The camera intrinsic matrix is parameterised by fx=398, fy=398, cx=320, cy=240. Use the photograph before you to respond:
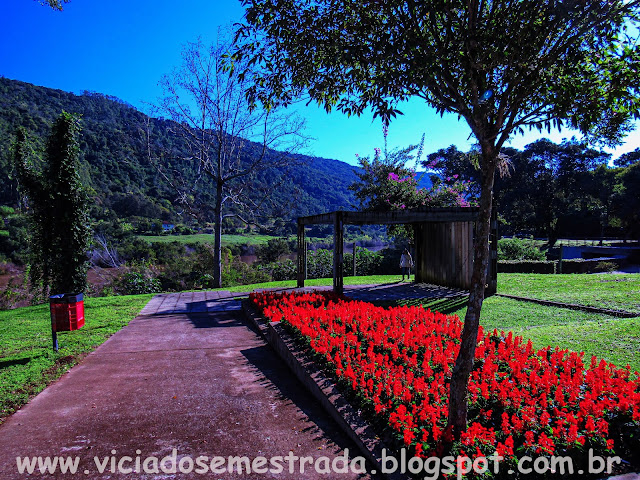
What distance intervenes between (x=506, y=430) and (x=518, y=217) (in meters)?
42.9

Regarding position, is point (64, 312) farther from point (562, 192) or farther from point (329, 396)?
point (562, 192)

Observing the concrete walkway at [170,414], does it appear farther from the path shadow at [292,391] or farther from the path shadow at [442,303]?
the path shadow at [442,303]

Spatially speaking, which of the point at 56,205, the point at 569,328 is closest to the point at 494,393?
the point at 569,328

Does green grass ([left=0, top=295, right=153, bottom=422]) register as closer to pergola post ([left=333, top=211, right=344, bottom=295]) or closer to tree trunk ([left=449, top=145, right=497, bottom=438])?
tree trunk ([left=449, top=145, right=497, bottom=438])

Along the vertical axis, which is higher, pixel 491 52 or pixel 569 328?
pixel 491 52

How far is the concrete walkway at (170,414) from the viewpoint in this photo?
10.9 feet

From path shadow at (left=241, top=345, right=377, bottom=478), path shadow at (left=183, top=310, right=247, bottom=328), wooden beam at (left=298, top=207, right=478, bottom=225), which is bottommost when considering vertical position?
path shadow at (left=183, top=310, right=247, bottom=328)

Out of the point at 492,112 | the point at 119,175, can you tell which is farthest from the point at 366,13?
the point at 119,175

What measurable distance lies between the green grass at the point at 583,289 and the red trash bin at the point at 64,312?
10318 millimetres

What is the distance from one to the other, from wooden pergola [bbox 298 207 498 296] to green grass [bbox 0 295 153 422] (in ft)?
18.5

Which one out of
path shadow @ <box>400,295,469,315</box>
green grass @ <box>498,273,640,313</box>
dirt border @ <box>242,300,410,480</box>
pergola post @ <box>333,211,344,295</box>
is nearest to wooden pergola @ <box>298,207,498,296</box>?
pergola post @ <box>333,211,344,295</box>

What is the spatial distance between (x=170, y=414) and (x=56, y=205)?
10.3 m

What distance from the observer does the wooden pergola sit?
11.2 m

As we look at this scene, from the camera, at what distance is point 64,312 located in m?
6.75
